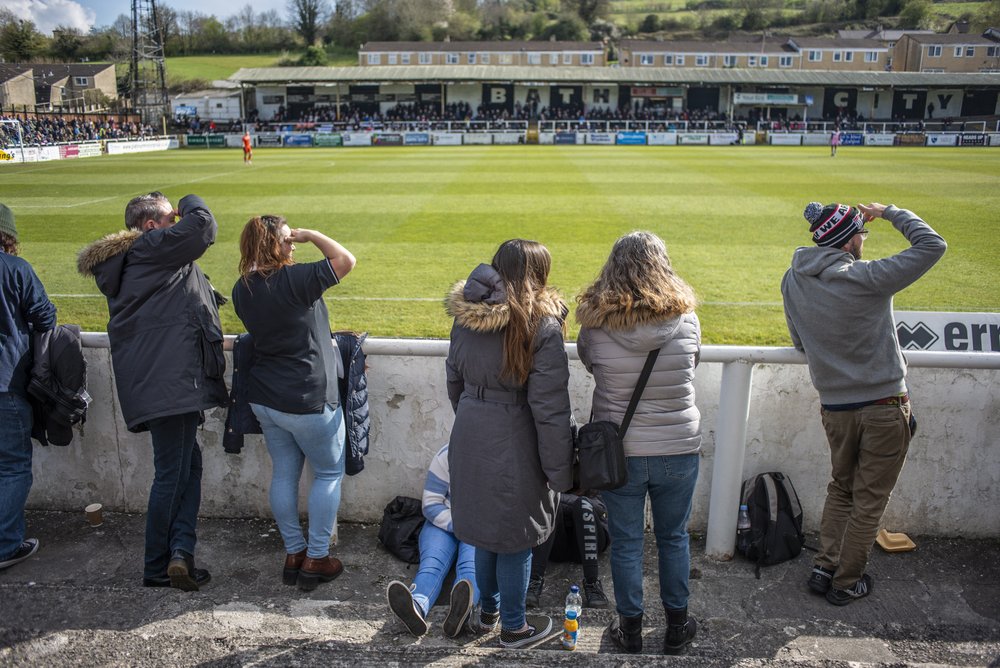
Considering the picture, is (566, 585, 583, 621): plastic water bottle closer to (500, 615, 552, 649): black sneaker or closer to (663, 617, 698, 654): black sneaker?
(500, 615, 552, 649): black sneaker

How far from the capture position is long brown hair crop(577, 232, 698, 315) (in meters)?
3.06

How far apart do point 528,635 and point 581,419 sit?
55.8 inches

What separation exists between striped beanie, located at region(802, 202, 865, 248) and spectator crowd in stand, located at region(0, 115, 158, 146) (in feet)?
126

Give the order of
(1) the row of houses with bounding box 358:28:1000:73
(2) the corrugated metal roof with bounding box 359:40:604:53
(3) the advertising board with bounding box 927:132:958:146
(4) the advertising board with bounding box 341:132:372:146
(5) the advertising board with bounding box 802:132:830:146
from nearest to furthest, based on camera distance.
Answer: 1. (3) the advertising board with bounding box 927:132:958:146
2. (5) the advertising board with bounding box 802:132:830:146
3. (4) the advertising board with bounding box 341:132:372:146
4. (1) the row of houses with bounding box 358:28:1000:73
5. (2) the corrugated metal roof with bounding box 359:40:604:53

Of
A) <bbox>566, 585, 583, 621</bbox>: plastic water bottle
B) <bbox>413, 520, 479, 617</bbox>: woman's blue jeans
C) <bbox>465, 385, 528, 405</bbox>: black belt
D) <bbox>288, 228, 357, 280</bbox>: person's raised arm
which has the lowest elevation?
<bbox>413, 520, 479, 617</bbox>: woman's blue jeans

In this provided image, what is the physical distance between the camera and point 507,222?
15.5 metres

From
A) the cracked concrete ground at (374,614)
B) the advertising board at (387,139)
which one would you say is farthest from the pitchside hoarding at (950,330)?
the advertising board at (387,139)

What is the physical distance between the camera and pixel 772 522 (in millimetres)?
4121

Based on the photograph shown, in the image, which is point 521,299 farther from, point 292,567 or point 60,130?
point 60,130

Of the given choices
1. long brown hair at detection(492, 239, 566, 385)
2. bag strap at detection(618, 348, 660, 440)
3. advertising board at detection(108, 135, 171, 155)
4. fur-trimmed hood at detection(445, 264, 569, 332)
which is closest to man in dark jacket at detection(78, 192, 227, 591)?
fur-trimmed hood at detection(445, 264, 569, 332)

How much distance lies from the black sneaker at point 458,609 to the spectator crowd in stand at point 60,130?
38.1 meters

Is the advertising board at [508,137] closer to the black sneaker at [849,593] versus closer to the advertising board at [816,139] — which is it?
the advertising board at [816,139]

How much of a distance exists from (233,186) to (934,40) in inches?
2420

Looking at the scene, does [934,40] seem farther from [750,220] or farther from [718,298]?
[718,298]
